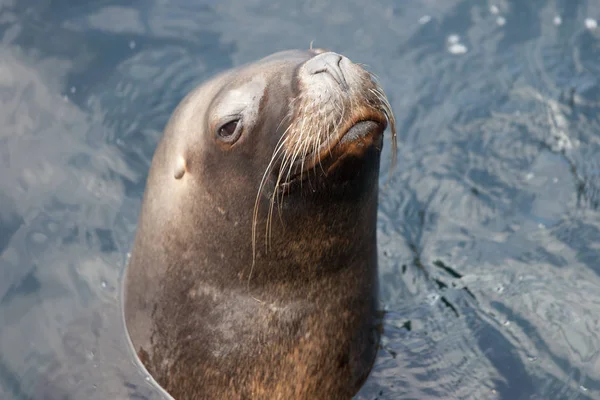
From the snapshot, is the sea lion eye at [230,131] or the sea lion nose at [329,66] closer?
the sea lion nose at [329,66]

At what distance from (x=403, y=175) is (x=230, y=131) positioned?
359 centimetres

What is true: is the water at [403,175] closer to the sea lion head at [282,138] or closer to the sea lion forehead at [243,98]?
the sea lion head at [282,138]


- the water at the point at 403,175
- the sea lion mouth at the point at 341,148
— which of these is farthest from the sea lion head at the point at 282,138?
the water at the point at 403,175

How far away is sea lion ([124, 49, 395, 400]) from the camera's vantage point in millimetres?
4996

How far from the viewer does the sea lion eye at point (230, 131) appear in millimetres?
5227

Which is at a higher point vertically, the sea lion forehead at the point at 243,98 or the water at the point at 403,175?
the sea lion forehead at the point at 243,98

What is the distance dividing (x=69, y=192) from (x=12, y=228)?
0.63 metres

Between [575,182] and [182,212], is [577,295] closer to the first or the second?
[575,182]

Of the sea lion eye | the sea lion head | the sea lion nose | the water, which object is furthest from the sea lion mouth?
the water

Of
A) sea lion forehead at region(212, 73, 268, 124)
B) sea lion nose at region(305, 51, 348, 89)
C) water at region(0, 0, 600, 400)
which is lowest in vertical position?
water at region(0, 0, 600, 400)

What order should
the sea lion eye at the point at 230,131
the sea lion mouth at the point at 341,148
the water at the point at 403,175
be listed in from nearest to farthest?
1. the sea lion mouth at the point at 341,148
2. the sea lion eye at the point at 230,131
3. the water at the point at 403,175

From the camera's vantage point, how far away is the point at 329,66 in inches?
198

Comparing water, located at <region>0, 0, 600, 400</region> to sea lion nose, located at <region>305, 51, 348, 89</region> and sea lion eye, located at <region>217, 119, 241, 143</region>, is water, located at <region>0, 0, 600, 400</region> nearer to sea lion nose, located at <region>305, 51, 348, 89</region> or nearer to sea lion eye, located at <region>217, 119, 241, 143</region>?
sea lion eye, located at <region>217, 119, 241, 143</region>

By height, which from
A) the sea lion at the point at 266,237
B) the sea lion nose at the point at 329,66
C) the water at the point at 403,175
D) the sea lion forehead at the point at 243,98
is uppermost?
the sea lion nose at the point at 329,66
